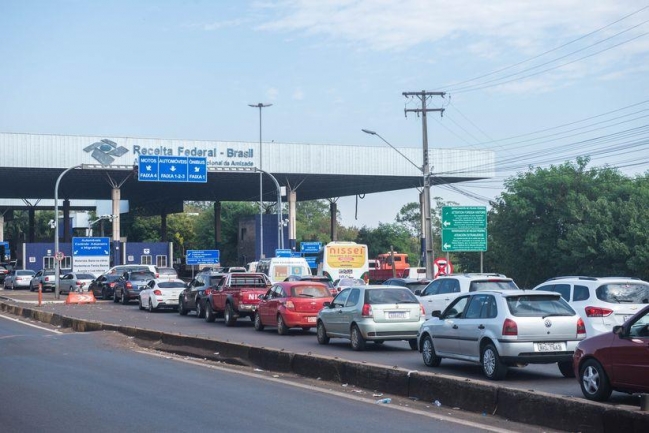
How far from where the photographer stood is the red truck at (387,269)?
2361 inches

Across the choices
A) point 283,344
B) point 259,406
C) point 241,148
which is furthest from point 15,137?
point 259,406

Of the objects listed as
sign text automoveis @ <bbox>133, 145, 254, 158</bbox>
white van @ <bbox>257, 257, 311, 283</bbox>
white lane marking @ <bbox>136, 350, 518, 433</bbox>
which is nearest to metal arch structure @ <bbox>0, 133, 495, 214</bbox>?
sign text automoveis @ <bbox>133, 145, 254, 158</bbox>

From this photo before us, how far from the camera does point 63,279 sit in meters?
59.4

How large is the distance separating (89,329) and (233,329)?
176 inches

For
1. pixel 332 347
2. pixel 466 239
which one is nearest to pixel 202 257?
pixel 466 239

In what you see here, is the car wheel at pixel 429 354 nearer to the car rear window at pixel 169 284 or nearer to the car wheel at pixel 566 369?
the car wheel at pixel 566 369

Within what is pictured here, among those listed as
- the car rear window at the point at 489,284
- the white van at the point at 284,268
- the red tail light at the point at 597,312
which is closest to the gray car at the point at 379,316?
the car rear window at the point at 489,284

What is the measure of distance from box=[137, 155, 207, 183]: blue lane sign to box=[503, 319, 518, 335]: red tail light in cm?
4202

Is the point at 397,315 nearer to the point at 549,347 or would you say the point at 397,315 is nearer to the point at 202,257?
the point at 549,347

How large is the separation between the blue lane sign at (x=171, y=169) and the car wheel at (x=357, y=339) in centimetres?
3543

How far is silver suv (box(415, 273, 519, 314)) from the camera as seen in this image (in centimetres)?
2450

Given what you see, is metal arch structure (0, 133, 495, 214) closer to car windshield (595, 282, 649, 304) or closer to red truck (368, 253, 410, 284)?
red truck (368, 253, 410, 284)

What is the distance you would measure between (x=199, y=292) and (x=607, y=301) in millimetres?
19726

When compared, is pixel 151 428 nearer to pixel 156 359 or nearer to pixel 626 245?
pixel 156 359
